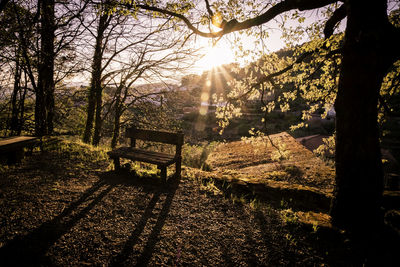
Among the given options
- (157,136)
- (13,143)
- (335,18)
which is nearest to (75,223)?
(157,136)

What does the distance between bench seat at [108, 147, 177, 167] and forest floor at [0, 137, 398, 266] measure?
551mm

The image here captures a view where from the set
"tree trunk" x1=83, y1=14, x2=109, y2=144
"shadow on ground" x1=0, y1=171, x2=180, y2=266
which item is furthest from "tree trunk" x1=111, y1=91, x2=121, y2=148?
"shadow on ground" x1=0, y1=171, x2=180, y2=266

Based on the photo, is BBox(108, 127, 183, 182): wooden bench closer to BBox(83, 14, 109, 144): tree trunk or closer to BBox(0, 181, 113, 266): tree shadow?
BBox(0, 181, 113, 266): tree shadow

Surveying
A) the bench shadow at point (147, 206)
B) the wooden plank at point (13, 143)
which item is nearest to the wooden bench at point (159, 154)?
the bench shadow at point (147, 206)

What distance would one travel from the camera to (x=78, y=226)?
2.62 m

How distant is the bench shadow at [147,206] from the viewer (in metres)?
2.18

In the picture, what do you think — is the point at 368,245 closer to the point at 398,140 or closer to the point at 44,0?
the point at 44,0

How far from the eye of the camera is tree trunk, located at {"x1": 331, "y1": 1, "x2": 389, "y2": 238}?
2.33 meters

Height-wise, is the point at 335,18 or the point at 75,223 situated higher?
the point at 335,18

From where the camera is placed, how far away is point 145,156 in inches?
165

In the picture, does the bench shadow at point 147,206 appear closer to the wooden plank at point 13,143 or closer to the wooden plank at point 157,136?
the wooden plank at point 157,136

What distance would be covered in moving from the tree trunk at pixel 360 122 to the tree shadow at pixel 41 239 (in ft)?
12.1

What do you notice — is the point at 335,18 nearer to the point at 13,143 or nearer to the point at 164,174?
the point at 164,174

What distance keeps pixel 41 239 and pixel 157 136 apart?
2.66 metres
